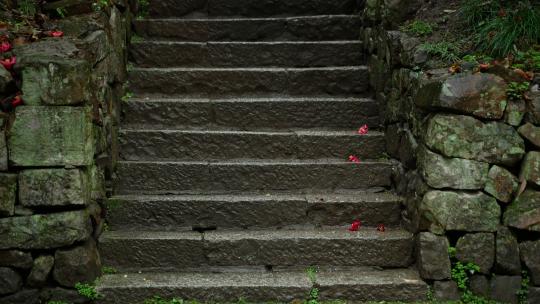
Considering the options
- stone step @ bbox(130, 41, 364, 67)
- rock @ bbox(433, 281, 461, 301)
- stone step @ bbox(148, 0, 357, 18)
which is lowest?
rock @ bbox(433, 281, 461, 301)

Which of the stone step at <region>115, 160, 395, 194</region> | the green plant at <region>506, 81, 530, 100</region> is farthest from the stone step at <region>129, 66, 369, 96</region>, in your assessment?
the green plant at <region>506, 81, 530, 100</region>

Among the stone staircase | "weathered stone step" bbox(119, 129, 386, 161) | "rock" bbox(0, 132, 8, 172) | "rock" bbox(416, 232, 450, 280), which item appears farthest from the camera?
"weathered stone step" bbox(119, 129, 386, 161)

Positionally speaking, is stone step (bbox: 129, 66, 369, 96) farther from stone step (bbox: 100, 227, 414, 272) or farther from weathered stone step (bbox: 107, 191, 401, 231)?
stone step (bbox: 100, 227, 414, 272)

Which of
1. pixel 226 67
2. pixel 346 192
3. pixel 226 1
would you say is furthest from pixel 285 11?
pixel 346 192

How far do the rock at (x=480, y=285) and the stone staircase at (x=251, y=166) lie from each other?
1.15 ft

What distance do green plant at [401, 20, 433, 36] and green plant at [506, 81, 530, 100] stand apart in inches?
37.7

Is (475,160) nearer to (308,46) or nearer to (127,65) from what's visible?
(308,46)

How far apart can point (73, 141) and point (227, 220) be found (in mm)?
1239


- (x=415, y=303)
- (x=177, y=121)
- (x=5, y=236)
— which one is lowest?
(x=415, y=303)

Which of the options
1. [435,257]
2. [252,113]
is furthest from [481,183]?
[252,113]

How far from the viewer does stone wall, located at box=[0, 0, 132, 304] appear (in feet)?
11.7

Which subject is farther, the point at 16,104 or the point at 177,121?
the point at 177,121

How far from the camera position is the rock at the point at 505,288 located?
385cm

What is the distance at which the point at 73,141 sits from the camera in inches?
143
